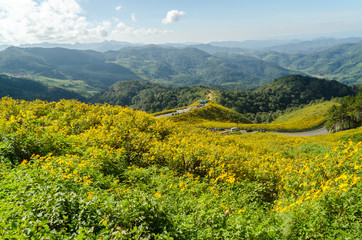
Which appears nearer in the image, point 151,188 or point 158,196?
point 158,196

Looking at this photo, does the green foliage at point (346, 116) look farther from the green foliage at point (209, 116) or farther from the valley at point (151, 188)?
the valley at point (151, 188)

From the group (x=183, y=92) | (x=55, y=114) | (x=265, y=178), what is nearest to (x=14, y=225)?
(x=265, y=178)

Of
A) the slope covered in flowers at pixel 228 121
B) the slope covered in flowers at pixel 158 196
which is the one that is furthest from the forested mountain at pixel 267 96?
the slope covered in flowers at pixel 158 196

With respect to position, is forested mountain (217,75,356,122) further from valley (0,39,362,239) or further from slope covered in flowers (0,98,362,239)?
slope covered in flowers (0,98,362,239)

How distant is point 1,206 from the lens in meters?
3.67

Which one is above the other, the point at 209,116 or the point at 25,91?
the point at 25,91

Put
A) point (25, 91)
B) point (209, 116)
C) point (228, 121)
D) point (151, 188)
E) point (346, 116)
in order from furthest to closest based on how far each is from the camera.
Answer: point (25, 91), point (228, 121), point (209, 116), point (346, 116), point (151, 188)

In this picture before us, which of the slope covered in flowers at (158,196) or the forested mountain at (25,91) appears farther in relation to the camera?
the forested mountain at (25,91)

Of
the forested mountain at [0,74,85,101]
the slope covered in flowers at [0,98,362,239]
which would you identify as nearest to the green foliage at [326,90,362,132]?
the slope covered in flowers at [0,98,362,239]

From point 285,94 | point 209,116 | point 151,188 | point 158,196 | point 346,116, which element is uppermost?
point 158,196

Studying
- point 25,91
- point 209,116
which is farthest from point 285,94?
point 25,91

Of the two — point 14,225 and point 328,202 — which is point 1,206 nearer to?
point 14,225

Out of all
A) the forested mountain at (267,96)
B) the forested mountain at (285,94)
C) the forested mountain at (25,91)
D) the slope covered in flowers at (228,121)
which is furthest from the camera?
the forested mountain at (25,91)

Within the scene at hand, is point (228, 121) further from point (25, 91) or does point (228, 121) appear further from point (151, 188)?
point (25, 91)
